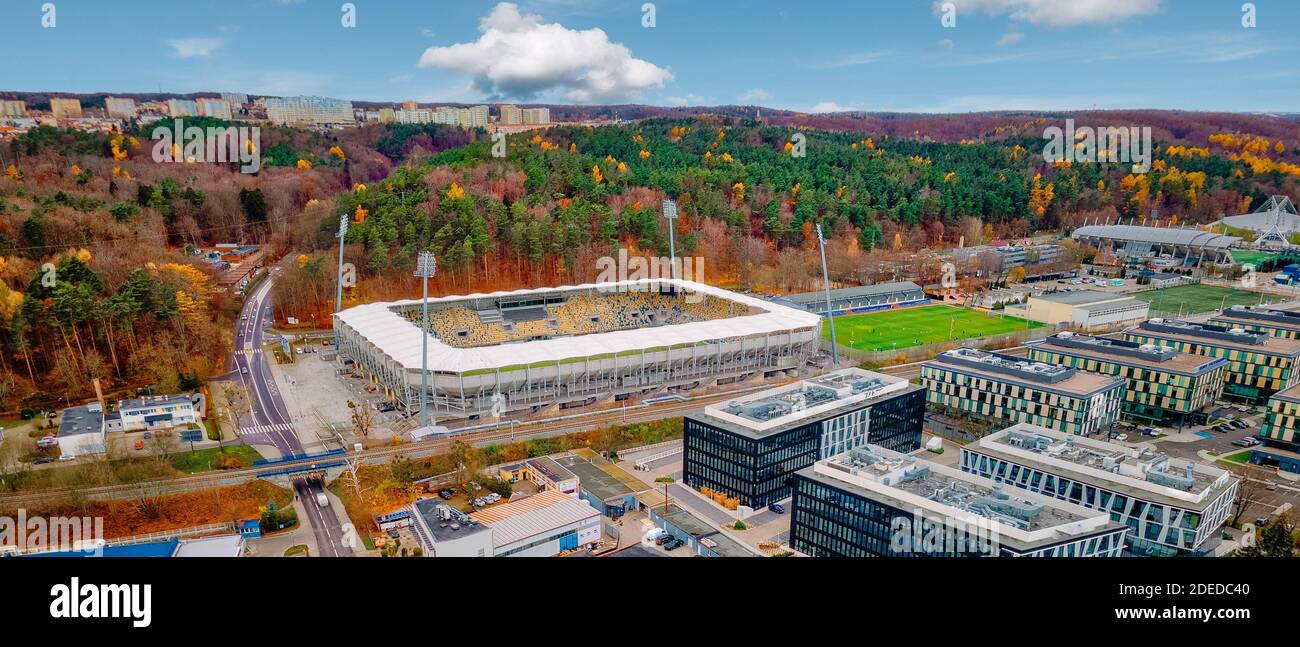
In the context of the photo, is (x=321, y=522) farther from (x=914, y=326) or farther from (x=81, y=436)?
(x=914, y=326)

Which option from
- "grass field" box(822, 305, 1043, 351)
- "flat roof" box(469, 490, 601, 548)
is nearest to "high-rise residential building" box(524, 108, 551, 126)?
"grass field" box(822, 305, 1043, 351)

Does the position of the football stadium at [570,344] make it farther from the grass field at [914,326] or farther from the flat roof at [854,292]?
the flat roof at [854,292]

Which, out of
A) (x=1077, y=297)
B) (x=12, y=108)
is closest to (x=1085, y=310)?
(x=1077, y=297)

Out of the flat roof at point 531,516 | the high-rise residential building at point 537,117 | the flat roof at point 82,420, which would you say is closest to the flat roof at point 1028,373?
the flat roof at point 531,516

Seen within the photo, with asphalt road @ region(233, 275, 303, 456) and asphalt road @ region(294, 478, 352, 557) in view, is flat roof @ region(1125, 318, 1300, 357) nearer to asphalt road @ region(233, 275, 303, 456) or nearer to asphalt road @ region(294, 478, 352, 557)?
asphalt road @ region(294, 478, 352, 557)

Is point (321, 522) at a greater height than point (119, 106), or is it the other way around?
point (119, 106)

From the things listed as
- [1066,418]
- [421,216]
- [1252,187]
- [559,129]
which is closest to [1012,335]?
[1066,418]
